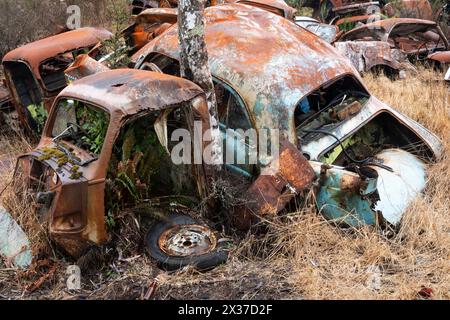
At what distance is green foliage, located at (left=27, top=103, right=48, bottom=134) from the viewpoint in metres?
5.86

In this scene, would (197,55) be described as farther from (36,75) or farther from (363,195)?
(36,75)

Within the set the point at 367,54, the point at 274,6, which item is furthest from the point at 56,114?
the point at 367,54

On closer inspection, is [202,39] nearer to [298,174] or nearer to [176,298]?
[298,174]

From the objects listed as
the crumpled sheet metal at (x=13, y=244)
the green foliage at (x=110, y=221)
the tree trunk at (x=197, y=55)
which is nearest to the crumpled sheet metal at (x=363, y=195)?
the tree trunk at (x=197, y=55)

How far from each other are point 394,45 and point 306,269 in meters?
6.51

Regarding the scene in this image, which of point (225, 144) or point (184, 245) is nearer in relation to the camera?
point (184, 245)

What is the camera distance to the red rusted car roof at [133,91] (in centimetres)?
359

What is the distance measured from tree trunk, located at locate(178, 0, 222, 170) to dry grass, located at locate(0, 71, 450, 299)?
0.87m

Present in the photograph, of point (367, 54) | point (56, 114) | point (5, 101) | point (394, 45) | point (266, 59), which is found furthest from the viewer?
point (394, 45)

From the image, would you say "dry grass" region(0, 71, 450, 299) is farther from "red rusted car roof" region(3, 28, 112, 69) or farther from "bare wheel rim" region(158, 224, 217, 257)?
"red rusted car roof" region(3, 28, 112, 69)

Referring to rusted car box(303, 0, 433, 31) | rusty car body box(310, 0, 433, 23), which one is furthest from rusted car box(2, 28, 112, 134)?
rusty car body box(310, 0, 433, 23)

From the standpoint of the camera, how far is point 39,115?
19.3 ft

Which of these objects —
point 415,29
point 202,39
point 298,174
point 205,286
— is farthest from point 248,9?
point 415,29

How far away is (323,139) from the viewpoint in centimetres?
445
